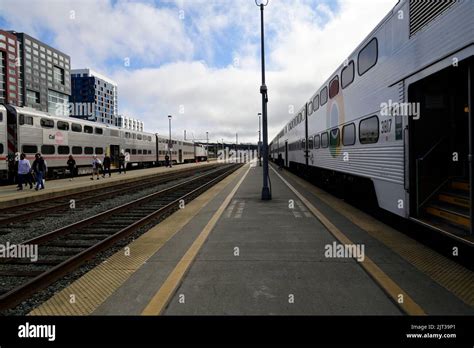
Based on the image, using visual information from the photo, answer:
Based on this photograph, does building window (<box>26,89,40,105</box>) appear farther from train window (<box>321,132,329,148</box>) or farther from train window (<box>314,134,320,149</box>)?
train window (<box>321,132,329,148</box>)

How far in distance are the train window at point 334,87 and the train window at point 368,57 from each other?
2.13m

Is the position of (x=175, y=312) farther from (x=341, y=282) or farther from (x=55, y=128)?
(x=55, y=128)

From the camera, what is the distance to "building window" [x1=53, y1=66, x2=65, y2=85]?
12428cm

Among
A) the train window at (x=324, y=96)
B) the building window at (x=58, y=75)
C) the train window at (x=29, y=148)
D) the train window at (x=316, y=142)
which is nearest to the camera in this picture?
the train window at (x=324, y=96)

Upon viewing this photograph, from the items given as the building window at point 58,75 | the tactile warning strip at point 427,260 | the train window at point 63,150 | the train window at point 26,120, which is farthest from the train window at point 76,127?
the building window at point 58,75

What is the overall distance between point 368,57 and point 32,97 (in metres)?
133

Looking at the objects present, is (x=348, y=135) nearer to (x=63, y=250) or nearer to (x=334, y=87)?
(x=334, y=87)

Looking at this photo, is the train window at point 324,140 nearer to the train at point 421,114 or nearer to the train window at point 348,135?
the train window at point 348,135

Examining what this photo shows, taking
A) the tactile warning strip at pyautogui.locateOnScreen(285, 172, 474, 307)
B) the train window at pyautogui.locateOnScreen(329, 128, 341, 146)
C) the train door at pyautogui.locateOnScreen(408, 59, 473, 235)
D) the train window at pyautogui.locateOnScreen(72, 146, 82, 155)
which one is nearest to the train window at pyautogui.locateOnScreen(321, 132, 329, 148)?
the train window at pyautogui.locateOnScreen(329, 128, 341, 146)

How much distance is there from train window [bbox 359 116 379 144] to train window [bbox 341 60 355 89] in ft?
5.66

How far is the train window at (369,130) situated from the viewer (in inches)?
286

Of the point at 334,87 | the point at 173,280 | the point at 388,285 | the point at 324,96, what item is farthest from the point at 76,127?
the point at 388,285

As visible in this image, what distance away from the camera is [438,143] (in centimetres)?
573
